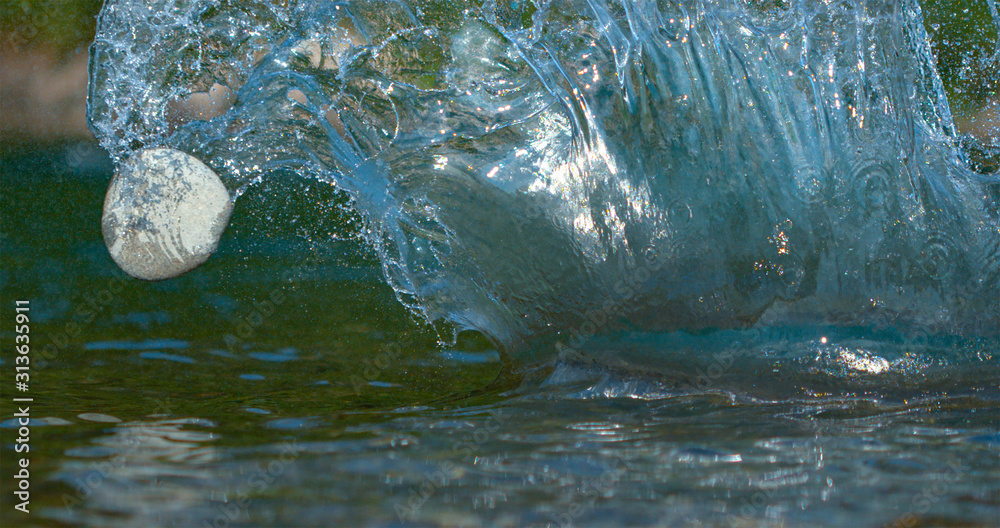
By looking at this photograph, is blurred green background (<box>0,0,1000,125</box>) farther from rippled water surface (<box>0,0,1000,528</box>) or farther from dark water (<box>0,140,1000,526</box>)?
rippled water surface (<box>0,0,1000,528</box>)

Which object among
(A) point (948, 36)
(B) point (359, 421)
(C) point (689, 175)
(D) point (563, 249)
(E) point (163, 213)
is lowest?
(B) point (359, 421)

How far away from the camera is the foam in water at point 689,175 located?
2.36 meters

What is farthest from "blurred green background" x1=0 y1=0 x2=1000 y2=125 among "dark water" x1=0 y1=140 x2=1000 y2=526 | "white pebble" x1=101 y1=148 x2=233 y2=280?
"white pebble" x1=101 y1=148 x2=233 y2=280

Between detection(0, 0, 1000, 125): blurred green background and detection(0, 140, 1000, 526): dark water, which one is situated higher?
detection(0, 0, 1000, 125): blurred green background

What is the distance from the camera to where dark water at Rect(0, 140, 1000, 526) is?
134 cm

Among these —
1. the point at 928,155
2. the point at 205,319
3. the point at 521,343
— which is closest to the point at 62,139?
the point at 205,319

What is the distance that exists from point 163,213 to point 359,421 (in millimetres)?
1484

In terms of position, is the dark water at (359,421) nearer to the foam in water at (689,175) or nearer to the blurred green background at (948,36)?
the foam in water at (689,175)

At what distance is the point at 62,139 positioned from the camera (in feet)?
10.9

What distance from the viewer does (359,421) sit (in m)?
1.85

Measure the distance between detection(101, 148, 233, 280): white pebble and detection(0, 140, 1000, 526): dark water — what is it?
0.28 ft

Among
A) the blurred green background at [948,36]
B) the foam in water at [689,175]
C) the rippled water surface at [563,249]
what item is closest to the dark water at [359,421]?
the rippled water surface at [563,249]

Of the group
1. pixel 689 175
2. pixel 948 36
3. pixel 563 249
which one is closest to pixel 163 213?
pixel 563 249

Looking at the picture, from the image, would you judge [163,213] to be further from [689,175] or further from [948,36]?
[948,36]
